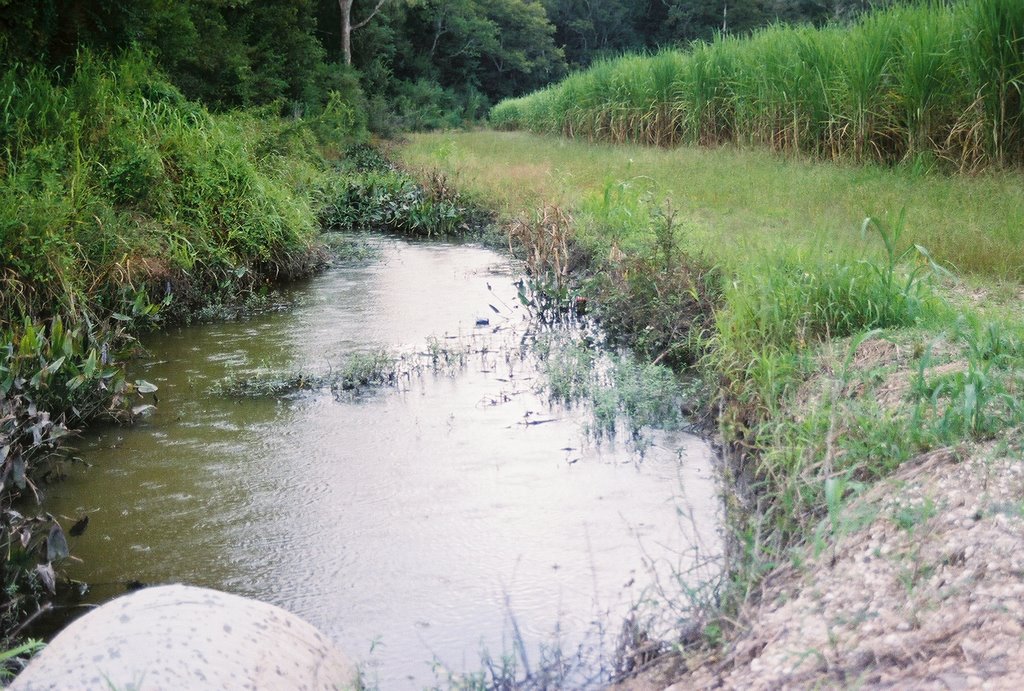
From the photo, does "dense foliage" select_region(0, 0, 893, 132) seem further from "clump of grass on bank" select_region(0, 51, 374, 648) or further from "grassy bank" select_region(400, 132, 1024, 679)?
"grassy bank" select_region(400, 132, 1024, 679)

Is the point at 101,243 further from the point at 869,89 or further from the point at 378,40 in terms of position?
the point at 378,40

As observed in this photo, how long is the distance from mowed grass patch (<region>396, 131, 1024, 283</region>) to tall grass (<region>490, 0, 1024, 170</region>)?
55cm

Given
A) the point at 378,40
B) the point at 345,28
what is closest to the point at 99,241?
the point at 345,28

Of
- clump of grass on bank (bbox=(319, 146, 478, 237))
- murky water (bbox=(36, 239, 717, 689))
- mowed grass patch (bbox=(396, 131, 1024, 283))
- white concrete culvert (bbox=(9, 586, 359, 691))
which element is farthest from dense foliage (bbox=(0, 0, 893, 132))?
white concrete culvert (bbox=(9, 586, 359, 691))

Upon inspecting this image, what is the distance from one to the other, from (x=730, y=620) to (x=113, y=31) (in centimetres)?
1130

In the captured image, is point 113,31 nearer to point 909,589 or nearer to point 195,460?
point 195,460

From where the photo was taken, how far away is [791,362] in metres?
4.84

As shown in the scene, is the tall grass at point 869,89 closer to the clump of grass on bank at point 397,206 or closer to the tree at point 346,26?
the clump of grass on bank at point 397,206

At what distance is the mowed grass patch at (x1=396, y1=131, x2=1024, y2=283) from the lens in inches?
269

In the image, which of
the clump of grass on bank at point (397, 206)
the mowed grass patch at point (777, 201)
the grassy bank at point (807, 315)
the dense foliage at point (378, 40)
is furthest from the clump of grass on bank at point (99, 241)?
the mowed grass patch at point (777, 201)

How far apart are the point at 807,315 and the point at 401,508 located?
8.09ft

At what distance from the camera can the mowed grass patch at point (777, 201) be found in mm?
6824

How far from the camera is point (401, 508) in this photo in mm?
4598

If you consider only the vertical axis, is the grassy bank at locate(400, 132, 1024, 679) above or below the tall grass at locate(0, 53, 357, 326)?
below
